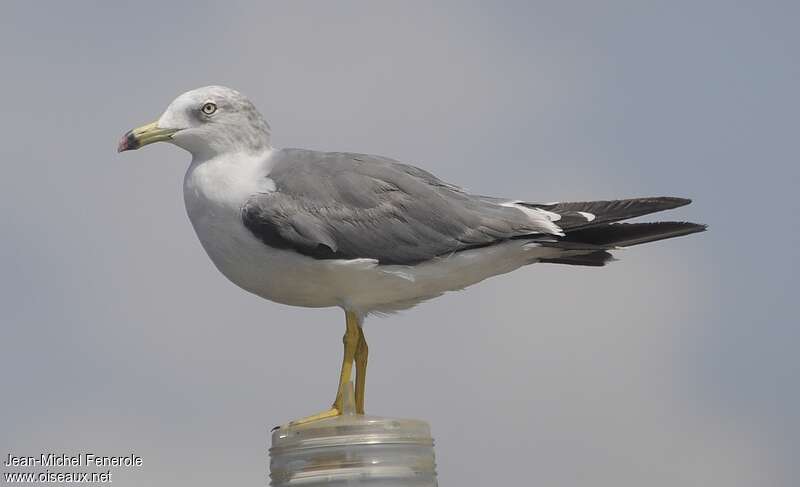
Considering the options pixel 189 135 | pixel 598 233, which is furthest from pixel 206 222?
pixel 598 233

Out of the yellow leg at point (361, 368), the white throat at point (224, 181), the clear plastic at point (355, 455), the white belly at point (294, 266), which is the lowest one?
the clear plastic at point (355, 455)

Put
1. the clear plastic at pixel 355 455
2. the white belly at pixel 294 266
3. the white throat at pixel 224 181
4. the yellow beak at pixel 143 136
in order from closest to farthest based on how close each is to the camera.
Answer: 1. the clear plastic at pixel 355 455
2. the white belly at pixel 294 266
3. the white throat at pixel 224 181
4. the yellow beak at pixel 143 136

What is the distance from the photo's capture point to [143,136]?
6992 millimetres

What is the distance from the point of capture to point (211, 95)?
23.3 ft

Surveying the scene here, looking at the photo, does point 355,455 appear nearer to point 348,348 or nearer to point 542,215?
point 348,348

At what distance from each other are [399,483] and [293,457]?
0.63 metres

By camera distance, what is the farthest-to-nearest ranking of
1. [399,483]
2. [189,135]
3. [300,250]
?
[189,135]
[300,250]
[399,483]

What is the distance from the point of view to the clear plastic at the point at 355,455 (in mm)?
5672

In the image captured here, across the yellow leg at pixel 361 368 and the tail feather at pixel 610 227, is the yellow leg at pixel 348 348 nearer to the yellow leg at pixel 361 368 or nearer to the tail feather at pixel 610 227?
the yellow leg at pixel 361 368

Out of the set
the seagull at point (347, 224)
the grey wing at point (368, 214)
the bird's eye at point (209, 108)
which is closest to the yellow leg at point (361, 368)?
the seagull at point (347, 224)

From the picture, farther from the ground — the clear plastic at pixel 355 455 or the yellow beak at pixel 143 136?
the yellow beak at pixel 143 136

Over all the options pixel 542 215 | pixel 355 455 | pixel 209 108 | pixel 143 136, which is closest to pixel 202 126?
pixel 209 108

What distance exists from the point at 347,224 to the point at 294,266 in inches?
19.3

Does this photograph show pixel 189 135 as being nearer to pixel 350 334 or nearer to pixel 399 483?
pixel 350 334
